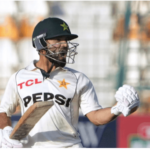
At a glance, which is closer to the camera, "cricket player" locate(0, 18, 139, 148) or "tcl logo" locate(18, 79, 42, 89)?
"cricket player" locate(0, 18, 139, 148)

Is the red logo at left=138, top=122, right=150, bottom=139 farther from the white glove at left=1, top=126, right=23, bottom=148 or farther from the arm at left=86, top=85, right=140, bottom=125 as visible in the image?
the white glove at left=1, top=126, right=23, bottom=148

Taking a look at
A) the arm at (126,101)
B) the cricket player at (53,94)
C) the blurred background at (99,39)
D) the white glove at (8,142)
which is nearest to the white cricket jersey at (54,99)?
the cricket player at (53,94)

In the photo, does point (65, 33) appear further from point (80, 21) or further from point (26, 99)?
point (80, 21)

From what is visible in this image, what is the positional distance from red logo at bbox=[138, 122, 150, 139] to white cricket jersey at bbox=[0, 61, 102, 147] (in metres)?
3.47

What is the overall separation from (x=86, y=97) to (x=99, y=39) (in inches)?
224

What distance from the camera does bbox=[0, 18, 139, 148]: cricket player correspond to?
2.93 meters

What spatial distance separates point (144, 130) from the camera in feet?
20.8

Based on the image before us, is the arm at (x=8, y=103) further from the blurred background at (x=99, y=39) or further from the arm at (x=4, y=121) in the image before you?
the blurred background at (x=99, y=39)

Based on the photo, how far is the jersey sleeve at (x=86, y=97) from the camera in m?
3.04

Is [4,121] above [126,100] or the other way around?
the other way around

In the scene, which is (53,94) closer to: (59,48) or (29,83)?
(29,83)

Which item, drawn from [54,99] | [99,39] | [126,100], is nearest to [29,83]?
[54,99]

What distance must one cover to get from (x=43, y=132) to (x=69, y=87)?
1.44 feet

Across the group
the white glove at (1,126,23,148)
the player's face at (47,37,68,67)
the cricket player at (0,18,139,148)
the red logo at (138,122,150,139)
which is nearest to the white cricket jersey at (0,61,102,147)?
the cricket player at (0,18,139,148)
